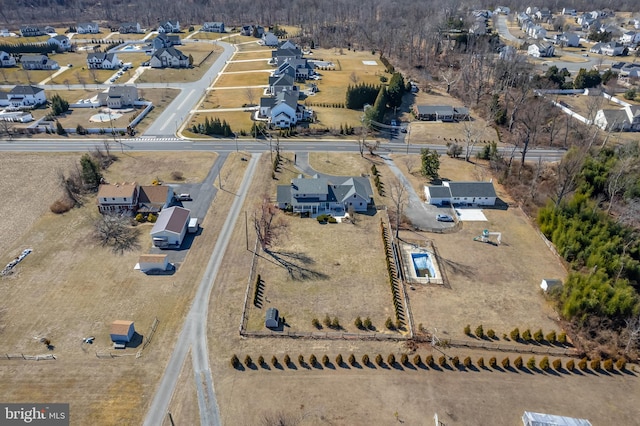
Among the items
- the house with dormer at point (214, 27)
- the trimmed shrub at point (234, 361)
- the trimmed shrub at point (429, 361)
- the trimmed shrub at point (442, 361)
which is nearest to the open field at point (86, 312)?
the trimmed shrub at point (234, 361)

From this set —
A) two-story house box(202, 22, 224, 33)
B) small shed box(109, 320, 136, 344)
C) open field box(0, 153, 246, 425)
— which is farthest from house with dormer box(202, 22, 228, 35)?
small shed box(109, 320, 136, 344)

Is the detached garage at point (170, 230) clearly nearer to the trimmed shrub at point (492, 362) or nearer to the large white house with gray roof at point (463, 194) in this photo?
the large white house with gray roof at point (463, 194)

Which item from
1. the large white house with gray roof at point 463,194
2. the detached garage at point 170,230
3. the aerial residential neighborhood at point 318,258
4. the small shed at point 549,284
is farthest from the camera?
the large white house with gray roof at point 463,194

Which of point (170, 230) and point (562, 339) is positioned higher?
point (170, 230)

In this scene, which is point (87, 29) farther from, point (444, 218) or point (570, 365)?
point (570, 365)

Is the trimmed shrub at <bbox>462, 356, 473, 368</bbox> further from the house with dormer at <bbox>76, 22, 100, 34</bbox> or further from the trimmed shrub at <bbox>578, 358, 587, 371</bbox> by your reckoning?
the house with dormer at <bbox>76, 22, 100, 34</bbox>

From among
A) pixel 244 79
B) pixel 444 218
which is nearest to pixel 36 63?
pixel 244 79

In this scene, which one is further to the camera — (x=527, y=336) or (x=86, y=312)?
(x=86, y=312)
